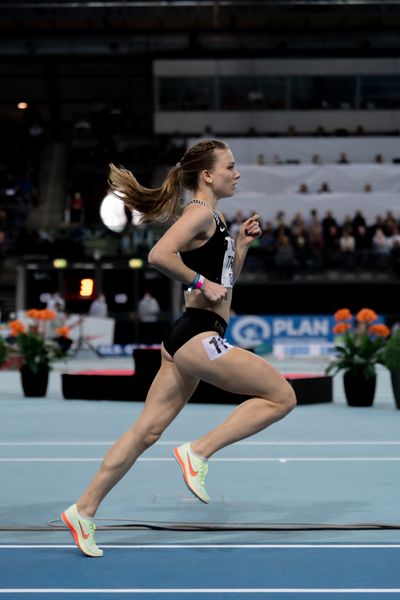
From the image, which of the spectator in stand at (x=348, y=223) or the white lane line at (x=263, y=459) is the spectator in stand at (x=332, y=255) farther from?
the white lane line at (x=263, y=459)

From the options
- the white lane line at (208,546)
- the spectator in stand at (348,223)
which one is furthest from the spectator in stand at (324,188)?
the white lane line at (208,546)

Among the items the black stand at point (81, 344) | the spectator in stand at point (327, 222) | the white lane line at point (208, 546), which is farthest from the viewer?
the spectator in stand at point (327, 222)

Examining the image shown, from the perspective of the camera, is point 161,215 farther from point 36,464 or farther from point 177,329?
point 36,464

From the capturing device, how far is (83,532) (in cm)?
562

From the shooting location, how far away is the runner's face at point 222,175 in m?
6.11

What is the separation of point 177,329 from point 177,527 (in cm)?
116

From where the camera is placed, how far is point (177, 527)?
6.36 metres

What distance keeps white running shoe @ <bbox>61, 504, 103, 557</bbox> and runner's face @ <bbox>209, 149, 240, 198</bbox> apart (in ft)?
5.89

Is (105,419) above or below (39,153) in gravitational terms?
below

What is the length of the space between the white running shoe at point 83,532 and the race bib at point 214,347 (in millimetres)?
1001

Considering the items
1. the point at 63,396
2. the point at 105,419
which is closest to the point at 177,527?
the point at 105,419

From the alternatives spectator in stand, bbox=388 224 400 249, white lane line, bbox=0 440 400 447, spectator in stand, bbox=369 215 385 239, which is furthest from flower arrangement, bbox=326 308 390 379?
spectator in stand, bbox=369 215 385 239

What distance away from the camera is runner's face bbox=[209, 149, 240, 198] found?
20.0 ft
